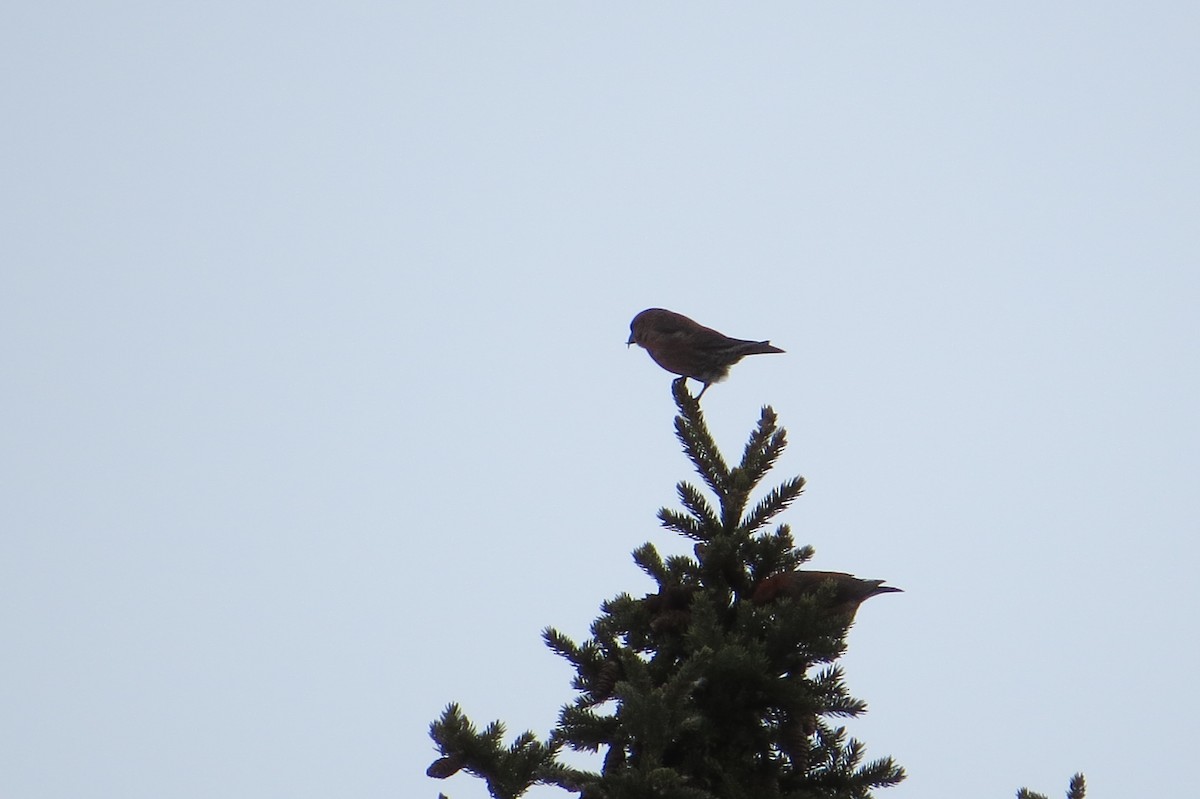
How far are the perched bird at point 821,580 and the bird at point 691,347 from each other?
2.69 meters

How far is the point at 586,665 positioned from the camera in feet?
11.0

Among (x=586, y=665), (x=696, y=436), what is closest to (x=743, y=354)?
(x=696, y=436)

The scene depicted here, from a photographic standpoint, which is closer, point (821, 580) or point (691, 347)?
point (821, 580)

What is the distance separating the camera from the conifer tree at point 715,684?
A: 8.86 feet

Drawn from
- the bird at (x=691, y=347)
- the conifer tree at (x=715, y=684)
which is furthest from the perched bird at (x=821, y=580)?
the bird at (x=691, y=347)

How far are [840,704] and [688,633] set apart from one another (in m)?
0.52

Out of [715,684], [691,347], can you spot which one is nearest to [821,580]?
[715,684]

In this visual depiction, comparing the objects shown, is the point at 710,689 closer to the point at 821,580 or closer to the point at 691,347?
the point at 821,580

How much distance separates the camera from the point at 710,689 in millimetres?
3135

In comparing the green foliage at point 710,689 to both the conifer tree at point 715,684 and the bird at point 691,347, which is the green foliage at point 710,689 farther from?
the bird at point 691,347

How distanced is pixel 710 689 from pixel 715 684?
0.09ft

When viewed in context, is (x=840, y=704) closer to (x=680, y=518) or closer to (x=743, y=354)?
(x=680, y=518)

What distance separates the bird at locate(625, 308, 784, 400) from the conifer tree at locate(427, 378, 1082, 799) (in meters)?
2.56

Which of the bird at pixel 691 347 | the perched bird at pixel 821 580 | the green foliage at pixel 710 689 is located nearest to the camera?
the green foliage at pixel 710 689
